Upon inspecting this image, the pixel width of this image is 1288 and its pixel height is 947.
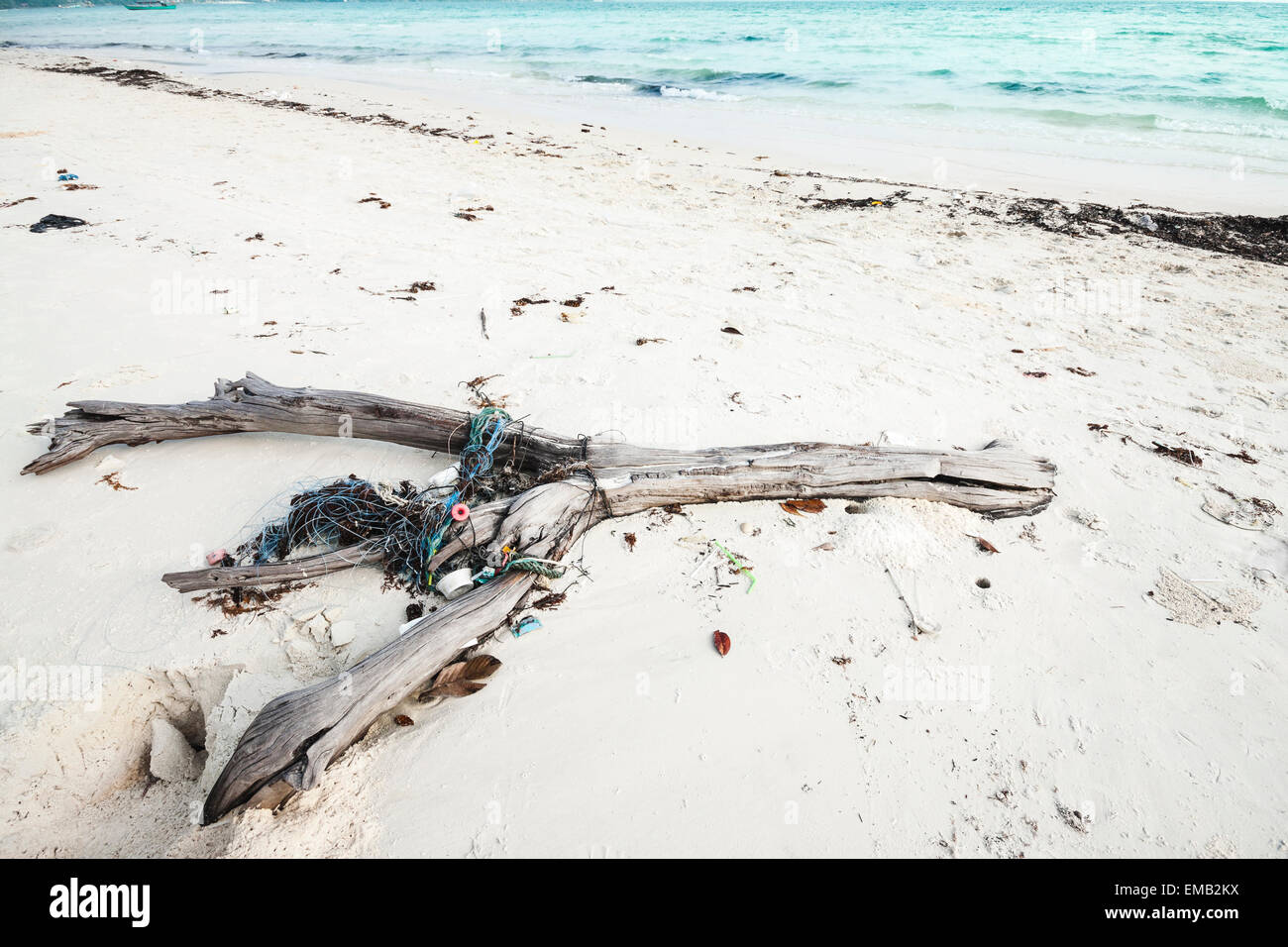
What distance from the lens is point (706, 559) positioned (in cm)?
323

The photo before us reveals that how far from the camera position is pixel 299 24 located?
3862cm

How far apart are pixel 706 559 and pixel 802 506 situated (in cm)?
70

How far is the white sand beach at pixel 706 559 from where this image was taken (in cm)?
229

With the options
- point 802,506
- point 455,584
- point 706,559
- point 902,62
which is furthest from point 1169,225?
point 902,62

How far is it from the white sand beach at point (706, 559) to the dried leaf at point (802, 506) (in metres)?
0.04

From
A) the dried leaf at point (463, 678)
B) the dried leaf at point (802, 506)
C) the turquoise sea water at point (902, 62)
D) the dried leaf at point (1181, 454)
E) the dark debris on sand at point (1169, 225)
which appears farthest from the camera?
the turquoise sea water at point (902, 62)

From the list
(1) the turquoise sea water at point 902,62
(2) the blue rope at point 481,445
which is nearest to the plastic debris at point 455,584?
(2) the blue rope at point 481,445

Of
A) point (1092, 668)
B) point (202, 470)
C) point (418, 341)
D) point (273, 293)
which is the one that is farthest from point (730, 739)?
point (273, 293)

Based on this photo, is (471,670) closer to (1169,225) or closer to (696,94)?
(1169,225)

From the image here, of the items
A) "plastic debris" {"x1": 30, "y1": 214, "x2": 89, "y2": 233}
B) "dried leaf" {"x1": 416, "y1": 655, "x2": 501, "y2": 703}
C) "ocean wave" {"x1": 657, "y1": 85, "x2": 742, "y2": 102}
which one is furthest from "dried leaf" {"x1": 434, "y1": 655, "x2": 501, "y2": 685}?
"ocean wave" {"x1": 657, "y1": 85, "x2": 742, "y2": 102}

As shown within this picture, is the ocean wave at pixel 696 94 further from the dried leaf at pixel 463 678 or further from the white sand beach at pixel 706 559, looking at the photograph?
the dried leaf at pixel 463 678

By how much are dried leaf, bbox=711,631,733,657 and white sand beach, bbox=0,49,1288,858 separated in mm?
62

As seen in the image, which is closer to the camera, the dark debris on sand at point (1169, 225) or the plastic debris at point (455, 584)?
the plastic debris at point (455, 584)
